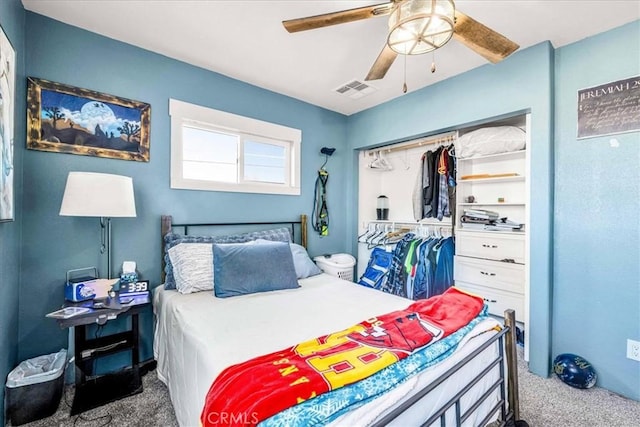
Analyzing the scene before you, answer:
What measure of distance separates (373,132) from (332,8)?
1.84 metres

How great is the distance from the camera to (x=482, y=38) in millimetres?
1596

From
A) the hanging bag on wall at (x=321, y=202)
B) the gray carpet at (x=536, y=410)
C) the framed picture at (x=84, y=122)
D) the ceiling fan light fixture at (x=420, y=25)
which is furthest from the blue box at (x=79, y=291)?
the ceiling fan light fixture at (x=420, y=25)

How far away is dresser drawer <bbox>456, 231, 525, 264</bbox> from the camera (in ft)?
8.28

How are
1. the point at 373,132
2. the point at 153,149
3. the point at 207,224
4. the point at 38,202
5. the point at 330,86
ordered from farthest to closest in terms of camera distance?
the point at 373,132
the point at 330,86
the point at 207,224
the point at 153,149
the point at 38,202

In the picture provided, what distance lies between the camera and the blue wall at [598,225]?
196cm

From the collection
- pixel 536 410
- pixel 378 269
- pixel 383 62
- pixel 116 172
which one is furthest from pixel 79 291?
pixel 536 410

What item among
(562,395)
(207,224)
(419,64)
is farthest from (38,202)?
(562,395)

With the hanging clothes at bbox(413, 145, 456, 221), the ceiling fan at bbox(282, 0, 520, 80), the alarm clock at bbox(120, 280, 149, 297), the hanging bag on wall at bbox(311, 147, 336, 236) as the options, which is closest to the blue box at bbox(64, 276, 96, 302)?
the alarm clock at bbox(120, 280, 149, 297)

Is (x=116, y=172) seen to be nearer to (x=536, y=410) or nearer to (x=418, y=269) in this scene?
(x=418, y=269)

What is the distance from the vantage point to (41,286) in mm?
1965

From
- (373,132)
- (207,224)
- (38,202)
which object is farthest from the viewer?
(373,132)

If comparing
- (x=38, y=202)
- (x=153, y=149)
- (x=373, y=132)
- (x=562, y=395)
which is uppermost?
(x=373, y=132)

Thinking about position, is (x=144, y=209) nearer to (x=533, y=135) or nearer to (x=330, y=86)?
(x=330, y=86)

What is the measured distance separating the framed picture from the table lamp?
0.41 meters
